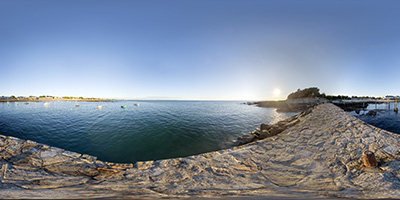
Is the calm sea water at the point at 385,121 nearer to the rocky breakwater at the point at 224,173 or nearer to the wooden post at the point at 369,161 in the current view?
the rocky breakwater at the point at 224,173

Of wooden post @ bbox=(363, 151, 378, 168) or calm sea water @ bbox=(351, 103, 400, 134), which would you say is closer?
wooden post @ bbox=(363, 151, 378, 168)

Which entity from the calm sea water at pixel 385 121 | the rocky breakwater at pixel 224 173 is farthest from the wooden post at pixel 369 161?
the calm sea water at pixel 385 121

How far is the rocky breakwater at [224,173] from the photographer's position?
8.69ft

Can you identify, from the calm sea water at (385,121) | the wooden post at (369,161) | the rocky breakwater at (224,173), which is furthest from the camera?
the calm sea water at (385,121)

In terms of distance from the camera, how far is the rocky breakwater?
2.65m

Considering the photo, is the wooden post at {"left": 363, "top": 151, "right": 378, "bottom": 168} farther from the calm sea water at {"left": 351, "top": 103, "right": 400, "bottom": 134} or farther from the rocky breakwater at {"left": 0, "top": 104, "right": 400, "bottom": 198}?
the calm sea water at {"left": 351, "top": 103, "right": 400, "bottom": 134}

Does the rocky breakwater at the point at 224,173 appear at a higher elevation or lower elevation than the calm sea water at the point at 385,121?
higher

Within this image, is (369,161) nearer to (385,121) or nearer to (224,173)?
(224,173)

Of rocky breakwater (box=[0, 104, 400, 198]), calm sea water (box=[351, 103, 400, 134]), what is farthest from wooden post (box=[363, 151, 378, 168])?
calm sea water (box=[351, 103, 400, 134])

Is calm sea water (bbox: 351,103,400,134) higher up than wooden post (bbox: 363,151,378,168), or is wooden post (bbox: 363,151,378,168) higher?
wooden post (bbox: 363,151,378,168)

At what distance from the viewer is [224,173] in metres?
3.80

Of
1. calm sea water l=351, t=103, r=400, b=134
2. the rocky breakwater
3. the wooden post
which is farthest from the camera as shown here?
calm sea water l=351, t=103, r=400, b=134

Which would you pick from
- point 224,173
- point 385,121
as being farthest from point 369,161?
point 385,121

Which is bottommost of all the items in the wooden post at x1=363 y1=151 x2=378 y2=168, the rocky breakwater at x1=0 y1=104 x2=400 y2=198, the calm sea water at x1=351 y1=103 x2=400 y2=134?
the calm sea water at x1=351 y1=103 x2=400 y2=134
